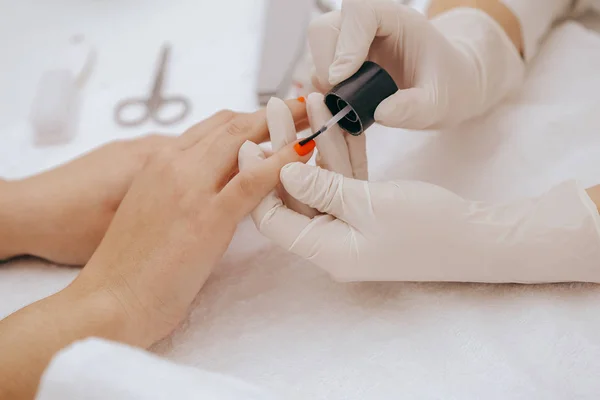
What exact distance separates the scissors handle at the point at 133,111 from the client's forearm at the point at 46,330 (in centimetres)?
48

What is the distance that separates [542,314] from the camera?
26.0 inches

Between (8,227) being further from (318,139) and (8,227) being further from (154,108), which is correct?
(318,139)

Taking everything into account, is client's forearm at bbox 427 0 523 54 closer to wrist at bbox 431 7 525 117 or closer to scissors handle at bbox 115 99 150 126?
wrist at bbox 431 7 525 117

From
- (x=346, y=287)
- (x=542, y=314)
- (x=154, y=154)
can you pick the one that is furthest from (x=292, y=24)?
(x=542, y=314)

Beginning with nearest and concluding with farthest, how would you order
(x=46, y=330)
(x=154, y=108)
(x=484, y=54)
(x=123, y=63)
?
(x=46, y=330) < (x=484, y=54) < (x=154, y=108) < (x=123, y=63)

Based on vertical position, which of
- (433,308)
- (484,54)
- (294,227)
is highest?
(484,54)

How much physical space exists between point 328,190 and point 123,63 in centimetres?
75

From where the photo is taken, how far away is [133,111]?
1131 millimetres

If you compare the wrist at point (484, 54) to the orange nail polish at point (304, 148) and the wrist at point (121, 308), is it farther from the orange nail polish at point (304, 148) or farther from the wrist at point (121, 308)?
the wrist at point (121, 308)

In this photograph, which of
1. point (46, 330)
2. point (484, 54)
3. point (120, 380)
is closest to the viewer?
point (120, 380)

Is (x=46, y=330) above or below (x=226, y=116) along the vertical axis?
below

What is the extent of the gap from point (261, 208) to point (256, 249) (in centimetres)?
12

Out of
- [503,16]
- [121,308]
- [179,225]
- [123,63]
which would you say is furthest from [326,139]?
[123,63]

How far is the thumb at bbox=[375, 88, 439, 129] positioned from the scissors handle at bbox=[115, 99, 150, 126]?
1.85ft
